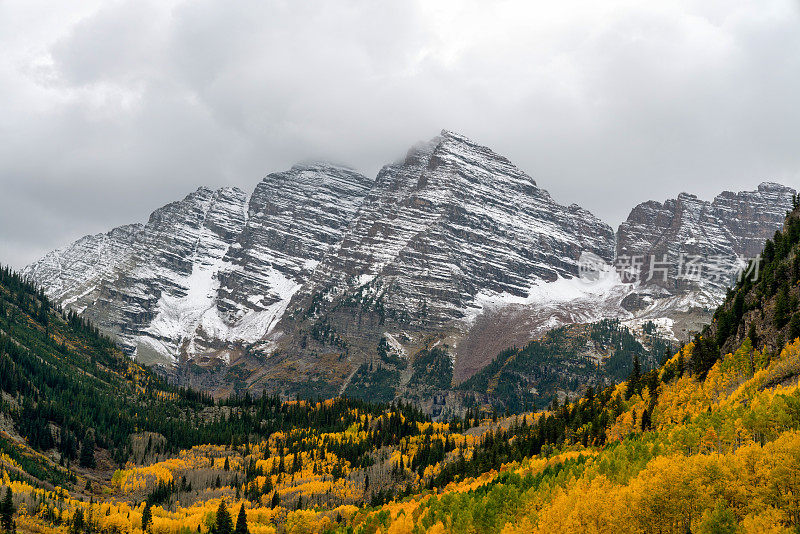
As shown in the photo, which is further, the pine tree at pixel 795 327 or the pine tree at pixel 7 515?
the pine tree at pixel 7 515

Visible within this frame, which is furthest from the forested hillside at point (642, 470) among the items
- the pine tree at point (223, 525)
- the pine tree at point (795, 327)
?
the pine tree at point (223, 525)

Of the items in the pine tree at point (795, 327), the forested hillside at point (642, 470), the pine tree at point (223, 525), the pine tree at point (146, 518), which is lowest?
the pine tree at point (146, 518)

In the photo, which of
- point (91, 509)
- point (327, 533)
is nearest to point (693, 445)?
point (327, 533)

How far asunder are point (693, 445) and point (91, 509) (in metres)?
140

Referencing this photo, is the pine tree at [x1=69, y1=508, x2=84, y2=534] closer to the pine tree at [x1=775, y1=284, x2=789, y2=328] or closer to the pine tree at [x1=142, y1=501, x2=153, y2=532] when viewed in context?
the pine tree at [x1=142, y1=501, x2=153, y2=532]

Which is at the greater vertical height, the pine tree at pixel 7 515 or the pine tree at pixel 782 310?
the pine tree at pixel 782 310

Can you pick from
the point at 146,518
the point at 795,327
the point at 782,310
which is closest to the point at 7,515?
→ the point at 146,518

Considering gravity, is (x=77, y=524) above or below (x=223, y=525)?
below

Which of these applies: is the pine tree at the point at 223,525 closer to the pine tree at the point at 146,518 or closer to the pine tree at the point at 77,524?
the pine tree at the point at 146,518

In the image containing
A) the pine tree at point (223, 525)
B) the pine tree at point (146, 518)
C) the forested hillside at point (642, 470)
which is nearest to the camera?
the forested hillside at point (642, 470)

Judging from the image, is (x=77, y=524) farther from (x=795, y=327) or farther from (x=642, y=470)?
(x=795, y=327)

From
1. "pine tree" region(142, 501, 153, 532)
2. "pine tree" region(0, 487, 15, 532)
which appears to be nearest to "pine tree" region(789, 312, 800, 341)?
"pine tree" region(142, 501, 153, 532)

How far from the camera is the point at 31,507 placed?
163 metres

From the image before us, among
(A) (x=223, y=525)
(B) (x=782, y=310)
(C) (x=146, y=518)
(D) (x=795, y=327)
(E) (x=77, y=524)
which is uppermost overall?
(B) (x=782, y=310)
